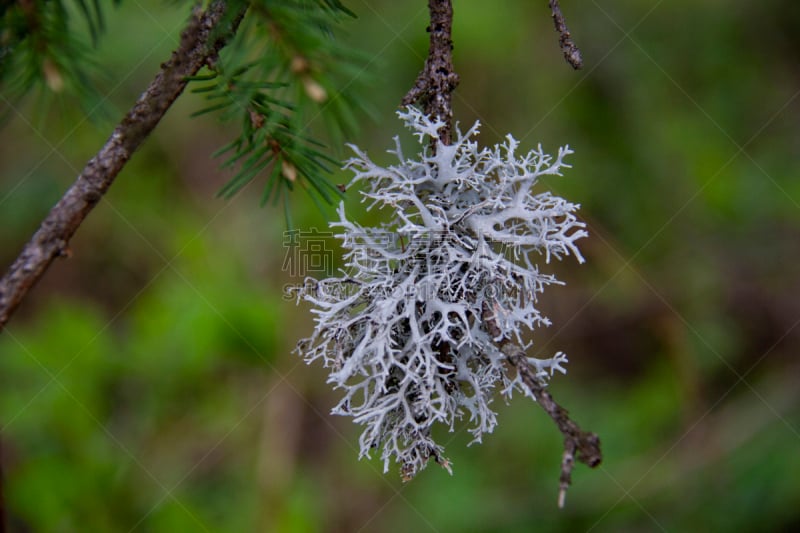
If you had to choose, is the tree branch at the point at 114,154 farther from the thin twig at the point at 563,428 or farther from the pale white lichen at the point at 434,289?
the thin twig at the point at 563,428

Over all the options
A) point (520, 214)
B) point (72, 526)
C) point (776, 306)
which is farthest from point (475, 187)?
point (776, 306)

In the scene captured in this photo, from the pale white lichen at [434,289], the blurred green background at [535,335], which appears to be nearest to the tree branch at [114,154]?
the pale white lichen at [434,289]

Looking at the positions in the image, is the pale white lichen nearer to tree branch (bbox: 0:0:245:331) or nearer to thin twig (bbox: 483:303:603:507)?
thin twig (bbox: 483:303:603:507)

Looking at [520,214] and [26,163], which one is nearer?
[520,214]

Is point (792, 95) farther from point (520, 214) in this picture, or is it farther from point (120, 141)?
point (120, 141)

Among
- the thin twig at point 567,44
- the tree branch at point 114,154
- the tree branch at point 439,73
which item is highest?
the thin twig at point 567,44
